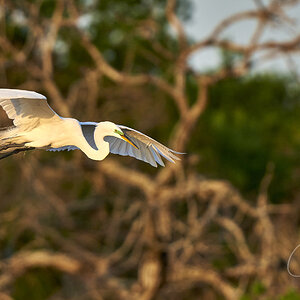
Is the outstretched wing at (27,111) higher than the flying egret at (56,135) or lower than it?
higher

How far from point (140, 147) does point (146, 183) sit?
561 cm

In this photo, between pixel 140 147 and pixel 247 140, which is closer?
pixel 140 147

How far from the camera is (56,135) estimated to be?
507cm

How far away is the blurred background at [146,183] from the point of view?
1002cm

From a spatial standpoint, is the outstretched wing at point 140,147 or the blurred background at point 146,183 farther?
the blurred background at point 146,183

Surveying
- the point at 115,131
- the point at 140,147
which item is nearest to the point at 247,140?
the point at 140,147

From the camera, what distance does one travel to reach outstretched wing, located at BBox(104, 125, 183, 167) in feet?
16.3

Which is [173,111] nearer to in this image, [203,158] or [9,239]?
[203,158]

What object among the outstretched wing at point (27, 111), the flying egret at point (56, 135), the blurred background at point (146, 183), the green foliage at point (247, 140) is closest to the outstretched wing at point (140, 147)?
the flying egret at point (56, 135)

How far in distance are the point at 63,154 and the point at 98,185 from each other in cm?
144

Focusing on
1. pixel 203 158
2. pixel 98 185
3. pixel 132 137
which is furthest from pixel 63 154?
pixel 132 137

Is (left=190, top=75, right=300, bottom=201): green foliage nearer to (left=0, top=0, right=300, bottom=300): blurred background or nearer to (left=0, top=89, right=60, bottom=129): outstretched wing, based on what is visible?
(left=0, top=0, right=300, bottom=300): blurred background

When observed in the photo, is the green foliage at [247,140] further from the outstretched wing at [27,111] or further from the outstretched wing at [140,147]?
the outstretched wing at [27,111]

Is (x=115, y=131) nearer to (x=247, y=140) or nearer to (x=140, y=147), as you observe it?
(x=140, y=147)
